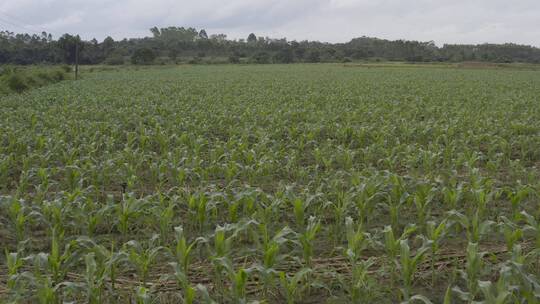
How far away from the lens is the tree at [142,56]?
67.6 meters

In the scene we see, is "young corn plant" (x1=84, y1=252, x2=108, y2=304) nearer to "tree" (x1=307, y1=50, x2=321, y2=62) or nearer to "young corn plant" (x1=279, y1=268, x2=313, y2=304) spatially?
"young corn plant" (x1=279, y1=268, x2=313, y2=304)

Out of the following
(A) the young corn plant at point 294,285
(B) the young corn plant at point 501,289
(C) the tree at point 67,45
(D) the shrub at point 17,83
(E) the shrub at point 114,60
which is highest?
(C) the tree at point 67,45

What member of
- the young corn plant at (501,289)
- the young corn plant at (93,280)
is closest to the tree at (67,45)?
the young corn plant at (93,280)

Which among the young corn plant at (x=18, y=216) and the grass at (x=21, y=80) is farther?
the grass at (x=21, y=80)

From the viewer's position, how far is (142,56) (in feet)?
224

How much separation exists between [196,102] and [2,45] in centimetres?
5597

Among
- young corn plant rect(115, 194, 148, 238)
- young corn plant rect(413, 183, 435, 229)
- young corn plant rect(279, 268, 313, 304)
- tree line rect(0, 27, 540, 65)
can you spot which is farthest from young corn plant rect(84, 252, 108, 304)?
tree line rect(0, 27, 540, 65)

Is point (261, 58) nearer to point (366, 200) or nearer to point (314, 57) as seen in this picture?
point (314, 57)

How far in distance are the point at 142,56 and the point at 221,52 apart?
96.0 ft

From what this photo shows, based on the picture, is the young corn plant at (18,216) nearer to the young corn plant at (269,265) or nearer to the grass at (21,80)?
the young corn plant at (269,265)

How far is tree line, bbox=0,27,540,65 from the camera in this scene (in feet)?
204

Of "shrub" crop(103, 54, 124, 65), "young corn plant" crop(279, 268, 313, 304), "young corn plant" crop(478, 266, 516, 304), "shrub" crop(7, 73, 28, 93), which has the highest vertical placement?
"shrub" crop(103, 54, 124, 65)

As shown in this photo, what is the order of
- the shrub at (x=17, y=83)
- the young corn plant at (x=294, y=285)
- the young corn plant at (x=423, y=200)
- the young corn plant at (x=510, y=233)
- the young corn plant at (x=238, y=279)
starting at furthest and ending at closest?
the shrub at (x=17, y=83) < the young corn plant at (x=423, y=200) < the young corn plant at (x=510, y=233) < the young corn plant at (x=294, y=285) < the young corn plant at (x=238, y=279)

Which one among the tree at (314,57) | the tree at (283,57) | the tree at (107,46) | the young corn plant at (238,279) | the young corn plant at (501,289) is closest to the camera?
the young corn plant at (501,289)
